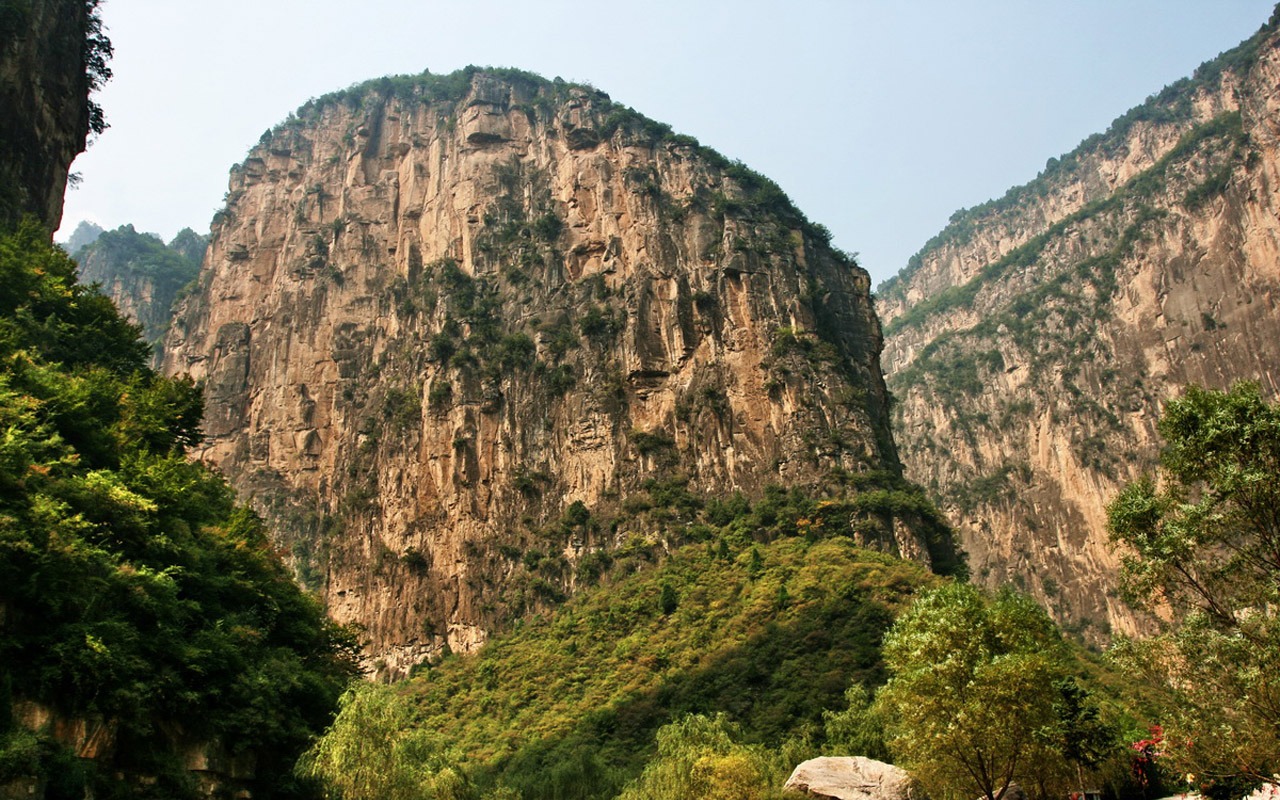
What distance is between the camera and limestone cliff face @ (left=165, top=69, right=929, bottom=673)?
222 feet

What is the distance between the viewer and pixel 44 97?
38.8m

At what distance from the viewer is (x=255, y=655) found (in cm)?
2612

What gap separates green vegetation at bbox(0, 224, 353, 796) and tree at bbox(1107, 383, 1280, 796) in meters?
19.6

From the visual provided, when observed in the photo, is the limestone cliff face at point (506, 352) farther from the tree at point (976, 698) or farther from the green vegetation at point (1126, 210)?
the green vegetation at point (1126, 210)

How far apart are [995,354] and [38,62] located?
101 metres

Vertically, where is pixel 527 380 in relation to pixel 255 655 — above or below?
above

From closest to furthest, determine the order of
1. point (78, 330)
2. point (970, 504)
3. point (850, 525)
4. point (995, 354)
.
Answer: point (78, 330) → point (850, 525) → point (970, 504) → point (995, 354)

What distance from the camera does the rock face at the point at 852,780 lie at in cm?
2970

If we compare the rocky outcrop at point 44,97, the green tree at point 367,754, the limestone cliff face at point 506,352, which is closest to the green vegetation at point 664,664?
the limestone cliff face at point 506,352

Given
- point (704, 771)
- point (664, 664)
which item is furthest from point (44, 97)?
point (664, 664)

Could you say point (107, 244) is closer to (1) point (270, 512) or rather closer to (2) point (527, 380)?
(1) point (270, 512)

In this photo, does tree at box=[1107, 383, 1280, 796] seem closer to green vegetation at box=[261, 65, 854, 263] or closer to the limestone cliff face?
A: the limestone cliff face

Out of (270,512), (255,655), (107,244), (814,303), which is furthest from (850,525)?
(107,244)

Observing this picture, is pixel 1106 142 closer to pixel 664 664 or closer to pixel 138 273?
pixel 664 664
